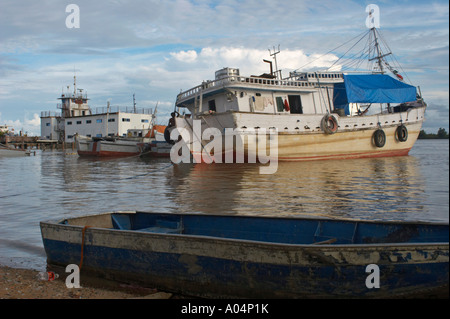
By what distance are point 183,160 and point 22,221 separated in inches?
749

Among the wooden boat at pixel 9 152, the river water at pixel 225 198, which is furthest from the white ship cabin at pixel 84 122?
the river water at pixel 225 198

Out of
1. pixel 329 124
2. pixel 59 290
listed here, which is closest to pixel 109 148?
pixel 329 124

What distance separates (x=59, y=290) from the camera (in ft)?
16.5

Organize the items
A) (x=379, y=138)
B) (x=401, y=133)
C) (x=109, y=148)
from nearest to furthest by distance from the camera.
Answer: (x=379, y=138) < (x=401, y=133) < (x=109, y=148)

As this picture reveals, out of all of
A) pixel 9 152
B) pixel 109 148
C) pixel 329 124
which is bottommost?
pixel 9 152

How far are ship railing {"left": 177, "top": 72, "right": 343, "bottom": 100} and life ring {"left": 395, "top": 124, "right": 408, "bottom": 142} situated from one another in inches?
227

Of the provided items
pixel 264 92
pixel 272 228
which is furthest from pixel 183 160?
pixel 272 228

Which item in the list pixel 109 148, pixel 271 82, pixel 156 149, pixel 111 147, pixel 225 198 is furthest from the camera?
pixel 111 147

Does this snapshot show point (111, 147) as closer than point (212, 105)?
No

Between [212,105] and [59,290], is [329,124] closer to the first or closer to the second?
[212,105]

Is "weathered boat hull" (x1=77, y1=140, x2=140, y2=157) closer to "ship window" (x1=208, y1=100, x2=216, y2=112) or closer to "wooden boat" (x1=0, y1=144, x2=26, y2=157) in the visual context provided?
"wooden boat" (x1=0, y1=144, x2=26, y2=157)

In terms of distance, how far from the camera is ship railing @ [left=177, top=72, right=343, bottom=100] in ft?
71.3

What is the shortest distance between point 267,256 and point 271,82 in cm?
1925

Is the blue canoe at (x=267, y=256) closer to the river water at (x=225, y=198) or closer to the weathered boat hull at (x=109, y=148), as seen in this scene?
the river water at (x=225, y=198)
